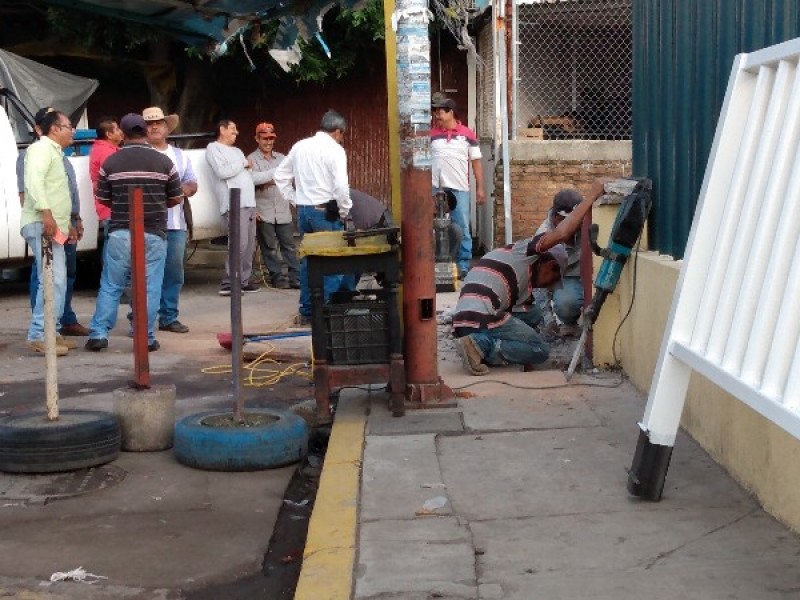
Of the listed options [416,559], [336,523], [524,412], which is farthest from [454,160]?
[416,559]

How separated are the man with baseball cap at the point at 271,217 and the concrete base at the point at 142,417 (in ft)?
24.4

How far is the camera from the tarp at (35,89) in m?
13.7

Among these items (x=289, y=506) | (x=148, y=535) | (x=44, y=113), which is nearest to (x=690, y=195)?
(x=289, y=506)

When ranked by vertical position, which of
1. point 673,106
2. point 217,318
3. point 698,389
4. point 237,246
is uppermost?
point 673,106

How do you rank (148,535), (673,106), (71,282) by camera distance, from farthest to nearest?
(71,282)
(673,106)
(148,535)

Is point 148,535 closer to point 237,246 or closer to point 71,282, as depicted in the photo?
point 237,246

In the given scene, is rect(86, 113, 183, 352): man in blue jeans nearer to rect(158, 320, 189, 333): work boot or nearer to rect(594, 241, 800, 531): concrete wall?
rect(158, 320, 189, 333): work boot

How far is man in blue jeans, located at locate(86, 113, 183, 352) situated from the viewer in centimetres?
984

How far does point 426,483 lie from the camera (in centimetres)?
546

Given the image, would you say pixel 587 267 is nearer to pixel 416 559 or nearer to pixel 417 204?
pixel 417 204

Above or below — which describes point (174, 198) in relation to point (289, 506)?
above

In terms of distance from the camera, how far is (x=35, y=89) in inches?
585

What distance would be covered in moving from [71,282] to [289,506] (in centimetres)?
547

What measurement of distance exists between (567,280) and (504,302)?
888mm
